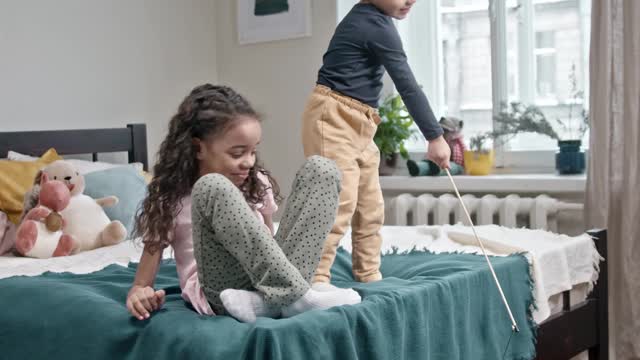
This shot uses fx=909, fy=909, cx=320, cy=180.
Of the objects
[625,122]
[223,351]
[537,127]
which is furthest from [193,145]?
[537,127]

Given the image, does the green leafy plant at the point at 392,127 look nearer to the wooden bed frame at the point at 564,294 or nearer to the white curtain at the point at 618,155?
the white curtain at the point at 618,155

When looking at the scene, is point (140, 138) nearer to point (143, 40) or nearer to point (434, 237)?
point (143, 40)

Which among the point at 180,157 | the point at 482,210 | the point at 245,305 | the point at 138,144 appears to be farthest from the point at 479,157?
the point at 245,305

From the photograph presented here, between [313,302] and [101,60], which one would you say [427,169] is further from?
[313,302]

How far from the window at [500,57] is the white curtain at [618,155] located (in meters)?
0.37

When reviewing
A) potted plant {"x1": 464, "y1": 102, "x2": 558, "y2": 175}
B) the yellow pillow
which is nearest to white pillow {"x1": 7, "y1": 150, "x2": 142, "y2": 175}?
the yellow pillow

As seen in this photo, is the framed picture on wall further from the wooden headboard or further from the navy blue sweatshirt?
the navy blue sweatshirt

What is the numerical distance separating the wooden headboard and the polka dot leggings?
1.74 meters

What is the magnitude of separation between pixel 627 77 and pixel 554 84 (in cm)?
51

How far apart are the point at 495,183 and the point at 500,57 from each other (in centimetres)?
53

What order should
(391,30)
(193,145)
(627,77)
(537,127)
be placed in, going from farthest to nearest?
(537,127) < (627,77) < (391,30) < (193,145)

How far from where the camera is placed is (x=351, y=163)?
1.92 meters

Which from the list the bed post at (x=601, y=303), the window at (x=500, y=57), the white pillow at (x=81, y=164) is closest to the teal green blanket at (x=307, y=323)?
the bed post at (x=601, y=303)

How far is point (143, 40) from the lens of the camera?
3.78 metres
